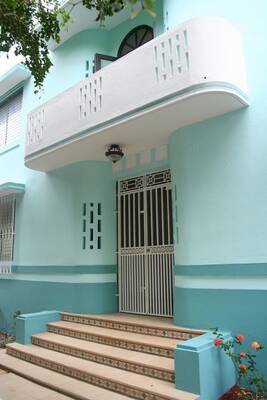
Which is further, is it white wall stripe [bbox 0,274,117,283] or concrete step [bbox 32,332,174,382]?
white wall stripe [bbox 0,274,117,283]

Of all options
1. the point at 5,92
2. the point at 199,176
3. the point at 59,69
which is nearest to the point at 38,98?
the point at 59,69

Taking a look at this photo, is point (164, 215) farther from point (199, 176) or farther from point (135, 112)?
point (135, 112)

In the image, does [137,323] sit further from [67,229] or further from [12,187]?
[12,187]

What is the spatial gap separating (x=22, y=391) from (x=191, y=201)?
355cm

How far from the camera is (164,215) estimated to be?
640 cm

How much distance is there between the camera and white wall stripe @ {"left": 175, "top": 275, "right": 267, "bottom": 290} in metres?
4.38

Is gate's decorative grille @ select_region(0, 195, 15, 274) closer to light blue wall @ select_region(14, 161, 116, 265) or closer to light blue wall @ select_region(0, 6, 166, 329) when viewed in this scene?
light blue wall @ select_region(0, 6, 166, 329)

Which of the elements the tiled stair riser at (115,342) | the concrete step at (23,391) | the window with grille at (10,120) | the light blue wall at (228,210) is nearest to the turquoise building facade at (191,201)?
the light blue wall at (228,210)

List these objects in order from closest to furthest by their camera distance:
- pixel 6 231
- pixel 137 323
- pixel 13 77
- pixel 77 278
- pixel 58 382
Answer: pixel 58 382, pixel 137 323, pixel 77 278, pixel 6 231, pixel 13 77

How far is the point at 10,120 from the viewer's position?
1043 centimetres

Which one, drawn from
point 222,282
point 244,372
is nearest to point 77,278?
point 222,282

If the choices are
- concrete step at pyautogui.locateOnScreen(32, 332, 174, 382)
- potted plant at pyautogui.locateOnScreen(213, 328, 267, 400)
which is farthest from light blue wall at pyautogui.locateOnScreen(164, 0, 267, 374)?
concrete step at pyautogui.locateOnScreen(32, 332, 174, 382)

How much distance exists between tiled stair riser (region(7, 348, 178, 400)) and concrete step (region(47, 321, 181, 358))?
684 mm

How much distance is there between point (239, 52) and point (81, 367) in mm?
5080
